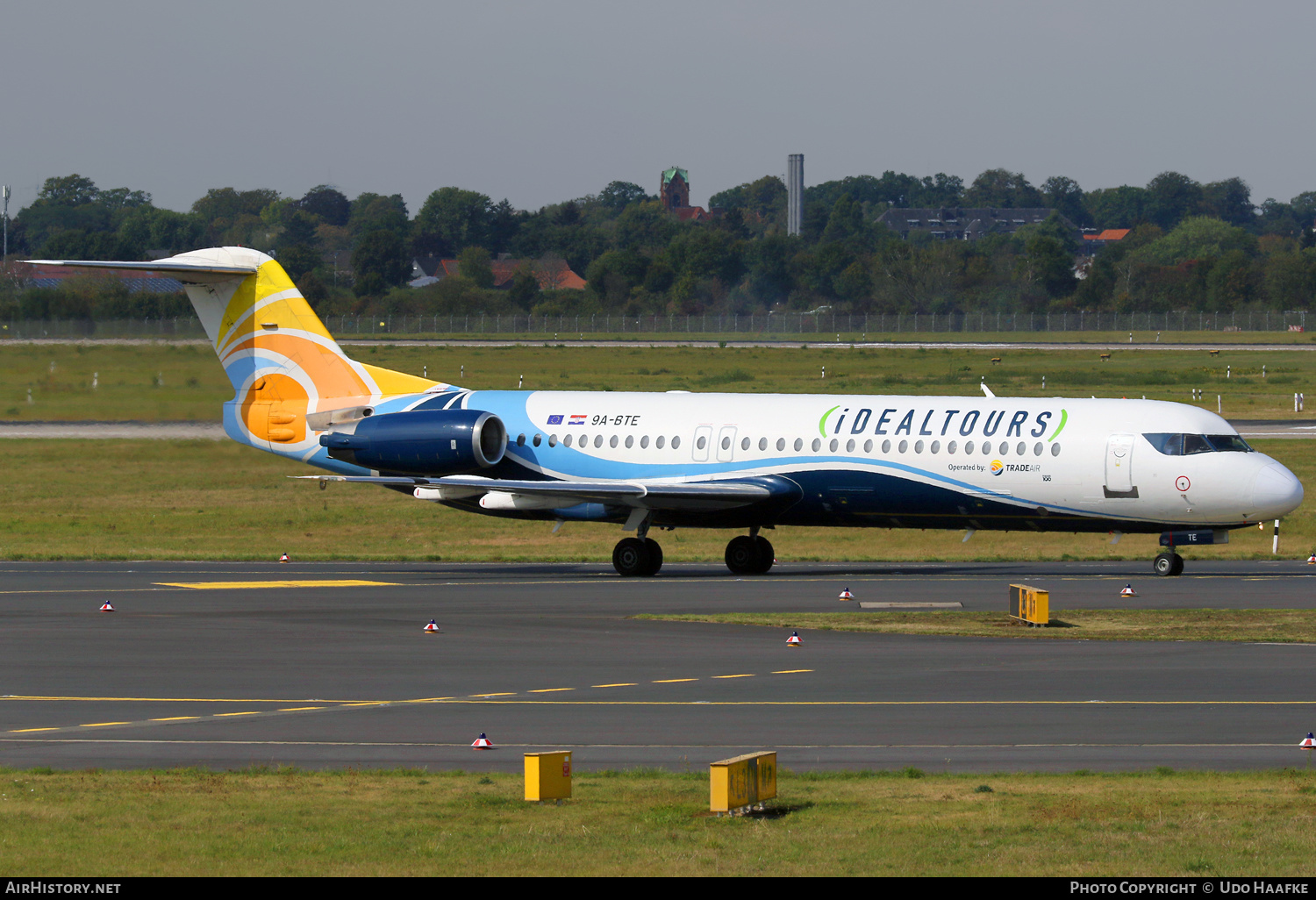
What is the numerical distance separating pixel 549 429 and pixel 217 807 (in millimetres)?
24769

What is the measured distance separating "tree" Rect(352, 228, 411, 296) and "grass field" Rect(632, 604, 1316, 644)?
459ft

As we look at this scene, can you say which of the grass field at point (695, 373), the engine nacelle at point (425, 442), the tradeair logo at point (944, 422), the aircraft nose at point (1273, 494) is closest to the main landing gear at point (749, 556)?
the tradeair logo at point (944, 422)

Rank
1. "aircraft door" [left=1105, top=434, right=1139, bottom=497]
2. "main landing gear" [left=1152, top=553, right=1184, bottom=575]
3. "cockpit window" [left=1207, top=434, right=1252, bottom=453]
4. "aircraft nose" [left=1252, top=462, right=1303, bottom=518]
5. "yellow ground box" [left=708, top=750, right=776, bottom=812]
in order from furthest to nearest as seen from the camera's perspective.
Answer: "main landing gear" [left=1152, top=553, right=1184, bottom=575]
"cockpit window" [left=1207, top=434, right=1252, bottom=453]
"aircraft door" [left=1105, top=434, right=1139, bottom=497]
"aircraft nose" [left=1252, top=462, right=1303, bottom=518]
"yellow ground box" [left=708, top=750, right=776, bottom=812]

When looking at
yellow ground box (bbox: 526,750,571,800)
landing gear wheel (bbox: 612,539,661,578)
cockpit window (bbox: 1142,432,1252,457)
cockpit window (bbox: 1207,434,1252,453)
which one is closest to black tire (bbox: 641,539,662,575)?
landing gear wheel (bbox: 612,539,661,578)

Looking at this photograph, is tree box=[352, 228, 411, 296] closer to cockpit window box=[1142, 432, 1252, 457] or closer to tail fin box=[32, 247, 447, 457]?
tail fin box=[32, 247, 447, 457]

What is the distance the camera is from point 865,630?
27.9m

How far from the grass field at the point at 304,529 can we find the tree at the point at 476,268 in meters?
120

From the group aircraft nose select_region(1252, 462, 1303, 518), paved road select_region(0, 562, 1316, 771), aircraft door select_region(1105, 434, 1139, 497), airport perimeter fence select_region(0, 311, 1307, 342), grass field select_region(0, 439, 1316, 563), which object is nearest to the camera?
paved road select_region(0, 562, 1316, 771)

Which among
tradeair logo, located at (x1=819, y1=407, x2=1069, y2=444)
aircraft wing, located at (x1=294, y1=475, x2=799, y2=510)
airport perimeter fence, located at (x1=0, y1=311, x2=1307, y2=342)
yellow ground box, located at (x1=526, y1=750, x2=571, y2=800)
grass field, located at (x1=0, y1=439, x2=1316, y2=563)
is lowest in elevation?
grass field, located at (x1=0, y1=439, x2=1316, y2=563)

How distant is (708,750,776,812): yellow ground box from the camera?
14.1m

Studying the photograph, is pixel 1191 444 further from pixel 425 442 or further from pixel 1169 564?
pixel 425 442

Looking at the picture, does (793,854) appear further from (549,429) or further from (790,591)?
(549,429)

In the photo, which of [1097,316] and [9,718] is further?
[1097,316]
